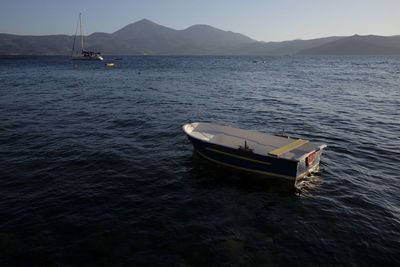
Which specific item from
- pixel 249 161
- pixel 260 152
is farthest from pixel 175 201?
pixel 260 152

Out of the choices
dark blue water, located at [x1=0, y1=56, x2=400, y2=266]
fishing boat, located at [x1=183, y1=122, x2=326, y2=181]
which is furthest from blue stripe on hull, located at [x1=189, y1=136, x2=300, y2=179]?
dark blue water, located at [x1=0, y1=56, x2=400, y2=266]

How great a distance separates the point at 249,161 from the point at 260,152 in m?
0.86

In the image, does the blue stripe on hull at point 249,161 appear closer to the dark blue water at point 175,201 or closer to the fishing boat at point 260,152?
the fishing boat at point 260,152

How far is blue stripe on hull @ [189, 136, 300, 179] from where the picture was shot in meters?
13.4

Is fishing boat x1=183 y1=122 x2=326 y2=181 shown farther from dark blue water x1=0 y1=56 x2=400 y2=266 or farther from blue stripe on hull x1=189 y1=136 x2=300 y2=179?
dark blue water x1=0 y1=56 x2=400 y2=266

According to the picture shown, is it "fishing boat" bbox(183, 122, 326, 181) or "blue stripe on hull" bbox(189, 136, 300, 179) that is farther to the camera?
"fishing boat" bbox(183, 122, 326, 181)

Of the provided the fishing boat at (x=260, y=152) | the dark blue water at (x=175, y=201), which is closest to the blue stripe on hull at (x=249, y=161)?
the fishing boat at (x=260, y=152)

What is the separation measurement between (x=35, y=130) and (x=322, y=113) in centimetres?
3010

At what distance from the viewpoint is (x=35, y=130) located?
872 inches

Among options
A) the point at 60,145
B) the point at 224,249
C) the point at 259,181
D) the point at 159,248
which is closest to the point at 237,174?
the point at 259,181

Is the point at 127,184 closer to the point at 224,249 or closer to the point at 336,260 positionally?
the point at 224,249

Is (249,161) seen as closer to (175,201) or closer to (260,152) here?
(260,152)

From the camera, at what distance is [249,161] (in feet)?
46.8

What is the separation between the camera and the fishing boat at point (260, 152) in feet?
44.3
